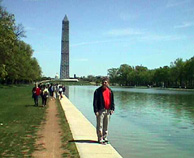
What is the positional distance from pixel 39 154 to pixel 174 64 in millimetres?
100545

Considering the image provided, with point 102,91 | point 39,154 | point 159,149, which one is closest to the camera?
point 39,154

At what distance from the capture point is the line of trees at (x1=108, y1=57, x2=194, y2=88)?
9329 centimetres

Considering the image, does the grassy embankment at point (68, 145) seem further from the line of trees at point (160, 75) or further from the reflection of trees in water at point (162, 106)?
the line of trees at point (160, 75)

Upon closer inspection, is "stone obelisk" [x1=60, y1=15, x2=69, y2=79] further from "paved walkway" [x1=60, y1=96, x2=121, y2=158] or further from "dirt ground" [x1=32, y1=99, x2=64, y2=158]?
"paved walkway" [x1=60, y1=96, x2=121, y2=158]

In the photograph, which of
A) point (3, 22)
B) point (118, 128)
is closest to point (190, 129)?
point (118, 128)

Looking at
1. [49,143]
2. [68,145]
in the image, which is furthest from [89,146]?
[49,143]

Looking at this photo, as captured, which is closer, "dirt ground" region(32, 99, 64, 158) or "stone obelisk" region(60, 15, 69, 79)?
"dirt ground" region(32, 99, 64, 158)

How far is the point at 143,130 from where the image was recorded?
501 inches

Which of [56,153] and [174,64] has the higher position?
[174,64]

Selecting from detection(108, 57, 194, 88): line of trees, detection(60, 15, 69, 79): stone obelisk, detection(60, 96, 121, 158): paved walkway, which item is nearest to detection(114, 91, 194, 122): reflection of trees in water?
detection(60, 96, 121, 158): paved walkway

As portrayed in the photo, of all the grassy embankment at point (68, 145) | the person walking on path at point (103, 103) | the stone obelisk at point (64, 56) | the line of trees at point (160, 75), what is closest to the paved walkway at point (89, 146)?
the grassy embankment at point (68, 145)

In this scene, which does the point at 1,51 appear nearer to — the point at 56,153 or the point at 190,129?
the point at 190,129

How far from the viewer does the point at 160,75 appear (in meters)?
116

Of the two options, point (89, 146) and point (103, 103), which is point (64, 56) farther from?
point (89, 146)
